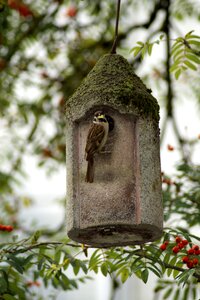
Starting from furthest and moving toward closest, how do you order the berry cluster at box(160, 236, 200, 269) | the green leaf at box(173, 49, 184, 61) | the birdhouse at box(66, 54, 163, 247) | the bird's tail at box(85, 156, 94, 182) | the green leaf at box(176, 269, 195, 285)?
the green leaf at box(173, 49, 184, 61) → the berry cluster at box(160, 236, 200, 269) → the bird's tail at box(85, 156, 94, 182) → the birdhouse at box(66, 54, 163, 247) → the green leaf at box(176, 269, 195, 285)

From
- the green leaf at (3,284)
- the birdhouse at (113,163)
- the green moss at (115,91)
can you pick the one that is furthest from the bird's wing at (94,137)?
the green leaf at (3,284)

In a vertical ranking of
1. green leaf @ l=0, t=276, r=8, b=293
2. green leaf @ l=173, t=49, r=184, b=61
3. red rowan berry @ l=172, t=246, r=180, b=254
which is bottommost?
green leaf @ l=0, t=276, r=8, b=293

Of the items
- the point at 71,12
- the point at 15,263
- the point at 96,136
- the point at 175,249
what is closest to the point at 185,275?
the point at 175,249

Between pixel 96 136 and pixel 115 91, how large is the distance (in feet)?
1.31

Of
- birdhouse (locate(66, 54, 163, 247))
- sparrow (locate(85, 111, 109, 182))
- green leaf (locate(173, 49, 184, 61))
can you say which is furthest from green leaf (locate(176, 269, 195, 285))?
green leaf (locate(173, 49, 184, 61))

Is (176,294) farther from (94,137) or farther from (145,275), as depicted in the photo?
(94,137)

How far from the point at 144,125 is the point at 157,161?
11.5 inches

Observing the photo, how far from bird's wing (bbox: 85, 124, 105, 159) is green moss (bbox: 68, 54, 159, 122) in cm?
24

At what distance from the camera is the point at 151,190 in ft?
21.0

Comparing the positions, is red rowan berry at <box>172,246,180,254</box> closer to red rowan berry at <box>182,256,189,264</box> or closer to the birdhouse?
red rowan berry at <box>182,256,189,264</box>

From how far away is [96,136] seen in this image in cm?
635

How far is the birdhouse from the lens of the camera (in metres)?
6.32

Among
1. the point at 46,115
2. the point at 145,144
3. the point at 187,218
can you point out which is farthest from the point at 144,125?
the point at 46,115

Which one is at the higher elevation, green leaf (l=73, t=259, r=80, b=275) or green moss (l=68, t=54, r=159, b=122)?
green moss (l=68, t=54, r=159, b=122)
